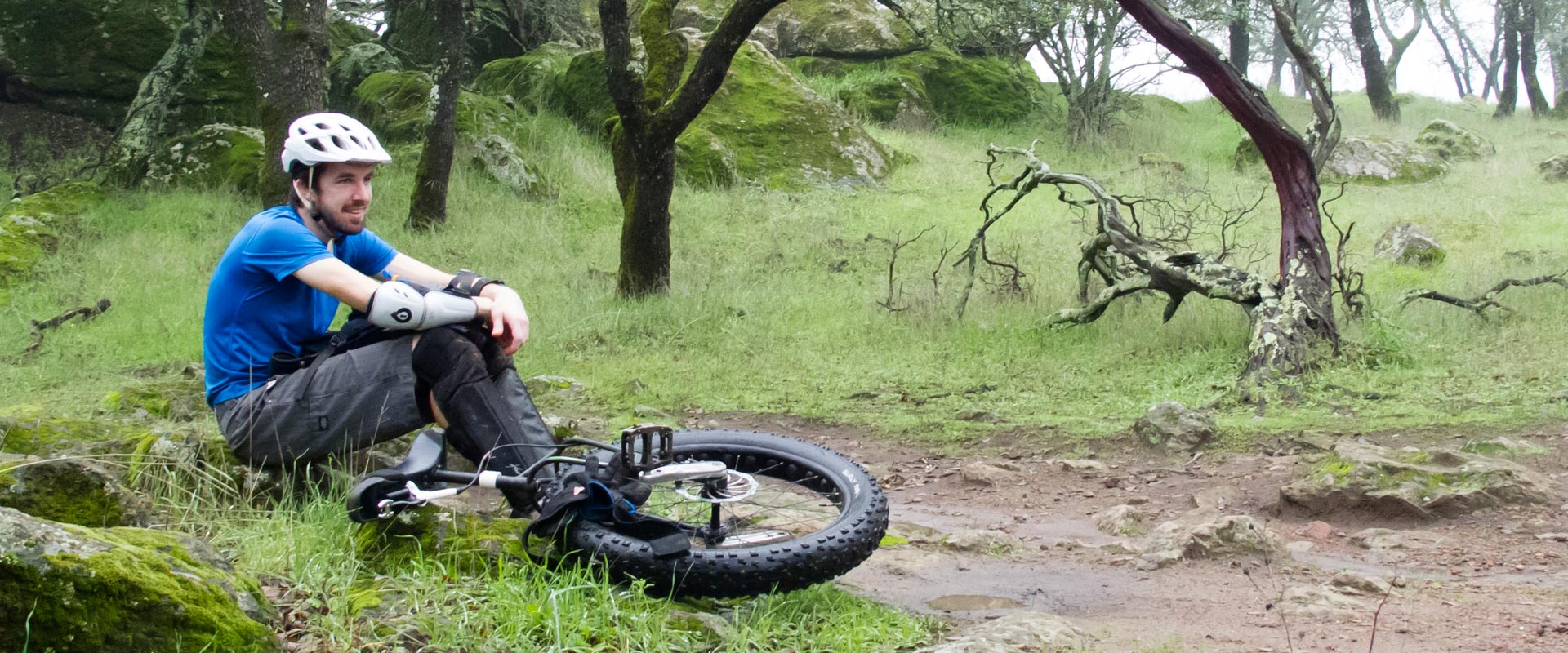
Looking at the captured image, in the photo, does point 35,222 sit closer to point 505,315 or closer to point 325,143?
point 325,143

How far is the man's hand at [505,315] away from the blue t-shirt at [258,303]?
50cm

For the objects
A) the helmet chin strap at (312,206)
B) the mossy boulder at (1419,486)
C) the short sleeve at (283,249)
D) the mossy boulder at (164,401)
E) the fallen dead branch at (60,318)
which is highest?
the helmet chin strap at (312,206)

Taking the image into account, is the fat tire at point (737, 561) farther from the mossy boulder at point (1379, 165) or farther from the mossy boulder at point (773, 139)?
the mossy boulder at point (1379, 165)

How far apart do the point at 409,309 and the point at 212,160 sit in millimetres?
11505

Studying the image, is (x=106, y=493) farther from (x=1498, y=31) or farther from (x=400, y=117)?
(x=1498, y=31)

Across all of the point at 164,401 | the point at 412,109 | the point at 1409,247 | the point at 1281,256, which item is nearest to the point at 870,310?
the point at 1281,256

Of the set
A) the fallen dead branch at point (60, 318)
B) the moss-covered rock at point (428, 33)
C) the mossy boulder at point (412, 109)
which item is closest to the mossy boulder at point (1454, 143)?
the mossy boulder at point (412, 109)

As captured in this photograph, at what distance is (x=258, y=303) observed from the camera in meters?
3.87

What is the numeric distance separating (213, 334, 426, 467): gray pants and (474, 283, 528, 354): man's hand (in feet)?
0.82

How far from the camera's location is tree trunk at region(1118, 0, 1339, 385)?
7.91 metres

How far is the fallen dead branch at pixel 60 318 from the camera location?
9.05 meters

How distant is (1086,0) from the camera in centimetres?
1806

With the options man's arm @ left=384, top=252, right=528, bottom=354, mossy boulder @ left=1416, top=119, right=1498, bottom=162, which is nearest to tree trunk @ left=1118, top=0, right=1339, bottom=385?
man's arm @ left=384, top=252, right=528, bottom=354

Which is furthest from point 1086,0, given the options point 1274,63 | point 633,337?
point 1274,63
